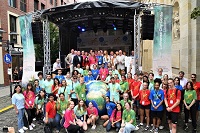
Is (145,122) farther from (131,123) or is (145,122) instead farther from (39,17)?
(39,17)

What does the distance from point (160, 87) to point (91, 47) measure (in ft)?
49.9

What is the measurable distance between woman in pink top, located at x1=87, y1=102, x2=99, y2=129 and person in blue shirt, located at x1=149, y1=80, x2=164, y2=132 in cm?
215

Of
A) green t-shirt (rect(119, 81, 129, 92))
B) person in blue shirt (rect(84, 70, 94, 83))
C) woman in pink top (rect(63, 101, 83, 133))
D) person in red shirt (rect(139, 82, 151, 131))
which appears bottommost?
woman in pink top (rect(63, 101, 83, 133))

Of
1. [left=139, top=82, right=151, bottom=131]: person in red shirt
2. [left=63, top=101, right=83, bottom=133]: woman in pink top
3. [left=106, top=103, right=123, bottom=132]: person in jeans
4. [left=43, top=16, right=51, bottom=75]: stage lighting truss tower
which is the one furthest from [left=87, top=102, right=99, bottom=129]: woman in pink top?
[left=43, top=16, right=51, bottom=75]: stage lighting truss tower

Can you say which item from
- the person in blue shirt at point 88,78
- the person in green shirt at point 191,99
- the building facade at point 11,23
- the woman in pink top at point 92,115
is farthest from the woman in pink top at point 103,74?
the building facade at point 11,23

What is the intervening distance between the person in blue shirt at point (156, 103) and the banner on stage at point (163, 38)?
258 centimetres

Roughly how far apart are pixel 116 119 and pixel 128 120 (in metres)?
0.55

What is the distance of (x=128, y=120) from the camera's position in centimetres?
769

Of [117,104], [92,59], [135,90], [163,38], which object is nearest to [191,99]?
[135,90]

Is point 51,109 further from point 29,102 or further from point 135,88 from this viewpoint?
point 135,88

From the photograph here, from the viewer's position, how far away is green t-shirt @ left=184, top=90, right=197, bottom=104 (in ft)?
24.4

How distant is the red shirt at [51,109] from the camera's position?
788 centimetres

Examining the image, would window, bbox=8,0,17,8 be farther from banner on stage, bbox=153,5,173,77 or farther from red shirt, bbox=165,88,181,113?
red shirt, bbox=165,88,181,113

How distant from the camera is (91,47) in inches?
900
